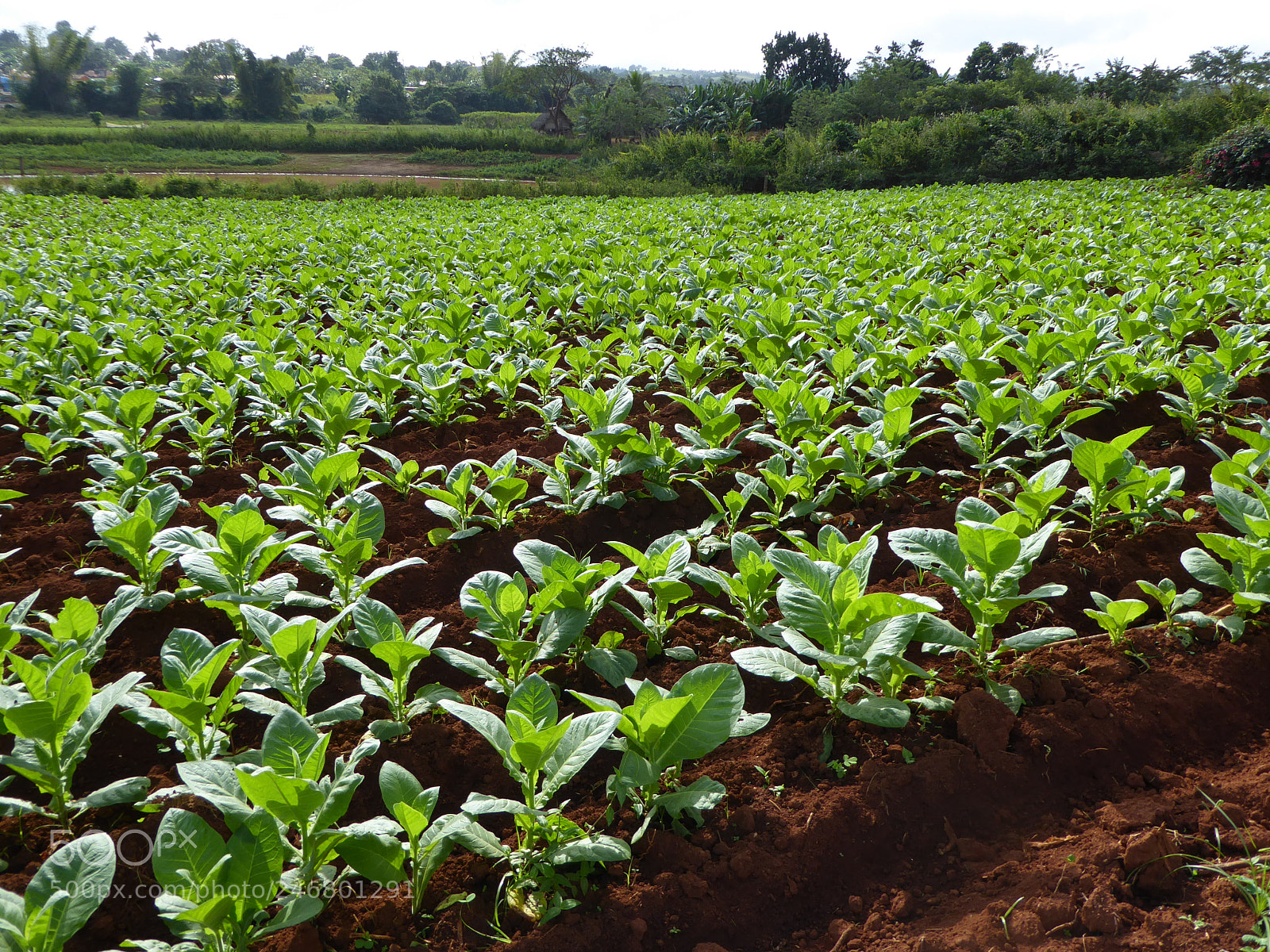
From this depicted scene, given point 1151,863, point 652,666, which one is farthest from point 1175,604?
point 652,666

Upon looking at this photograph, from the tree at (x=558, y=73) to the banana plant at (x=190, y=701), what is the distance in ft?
218

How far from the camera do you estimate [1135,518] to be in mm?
2988

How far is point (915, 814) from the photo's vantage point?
6.32 feet

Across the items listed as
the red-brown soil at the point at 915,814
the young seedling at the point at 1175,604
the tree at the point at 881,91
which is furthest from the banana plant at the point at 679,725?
the tree at the point at 881,91

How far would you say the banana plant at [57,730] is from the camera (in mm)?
1749

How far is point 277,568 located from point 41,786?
129cm

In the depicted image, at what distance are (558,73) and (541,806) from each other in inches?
2764

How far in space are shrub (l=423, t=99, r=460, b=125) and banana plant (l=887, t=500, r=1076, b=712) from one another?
253ft

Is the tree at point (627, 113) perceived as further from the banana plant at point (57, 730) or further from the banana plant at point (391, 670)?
the banana plant at point (57, 730)

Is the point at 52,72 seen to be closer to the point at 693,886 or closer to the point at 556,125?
the point at 556,125

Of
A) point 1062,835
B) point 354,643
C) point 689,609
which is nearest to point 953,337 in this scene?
point 689,609

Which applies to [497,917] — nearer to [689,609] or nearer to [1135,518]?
[689,609]

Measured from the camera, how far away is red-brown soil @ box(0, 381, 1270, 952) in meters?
1.64

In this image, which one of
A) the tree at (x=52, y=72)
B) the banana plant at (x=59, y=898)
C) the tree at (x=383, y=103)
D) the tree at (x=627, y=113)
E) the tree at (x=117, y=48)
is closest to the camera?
the banana plant at (x=59, y=898)
